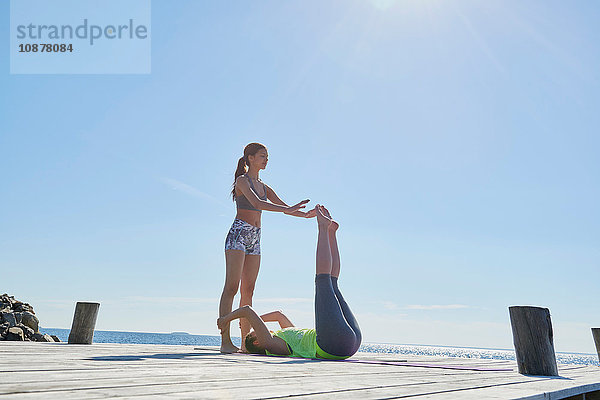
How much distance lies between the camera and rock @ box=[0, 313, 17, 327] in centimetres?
1520

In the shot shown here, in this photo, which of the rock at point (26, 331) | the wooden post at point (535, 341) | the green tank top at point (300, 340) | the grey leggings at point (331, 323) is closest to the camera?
the wooden post at point (535, 341)

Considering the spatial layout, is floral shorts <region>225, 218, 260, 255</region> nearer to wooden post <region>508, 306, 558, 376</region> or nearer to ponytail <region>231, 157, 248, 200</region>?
ponytail <region>231, 157, 248, 200</region>

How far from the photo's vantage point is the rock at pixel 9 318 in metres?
15.2

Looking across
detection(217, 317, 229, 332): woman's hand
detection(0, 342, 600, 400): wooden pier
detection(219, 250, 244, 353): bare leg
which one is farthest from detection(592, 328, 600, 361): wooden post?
detection(217, 317, 229, 332): woman's hand

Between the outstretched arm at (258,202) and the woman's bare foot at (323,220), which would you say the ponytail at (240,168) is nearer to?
the outstretched arm at (258,202)

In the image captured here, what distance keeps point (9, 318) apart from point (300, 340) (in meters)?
14.3

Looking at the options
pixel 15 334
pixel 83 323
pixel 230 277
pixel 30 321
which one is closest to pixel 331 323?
pixel 230 277

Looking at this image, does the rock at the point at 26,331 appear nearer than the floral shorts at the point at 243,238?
No

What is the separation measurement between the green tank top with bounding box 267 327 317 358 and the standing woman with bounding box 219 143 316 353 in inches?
21.6

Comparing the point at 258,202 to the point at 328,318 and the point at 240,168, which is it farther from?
the point at 328,318

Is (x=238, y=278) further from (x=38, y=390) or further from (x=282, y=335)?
(x=38, y=390)

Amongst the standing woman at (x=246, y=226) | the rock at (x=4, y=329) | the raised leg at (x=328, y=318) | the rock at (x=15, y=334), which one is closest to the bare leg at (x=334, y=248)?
the raised leg at (x=328, y=318)

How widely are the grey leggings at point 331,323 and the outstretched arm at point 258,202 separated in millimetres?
984

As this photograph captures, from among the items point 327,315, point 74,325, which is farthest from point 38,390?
point 74,325
